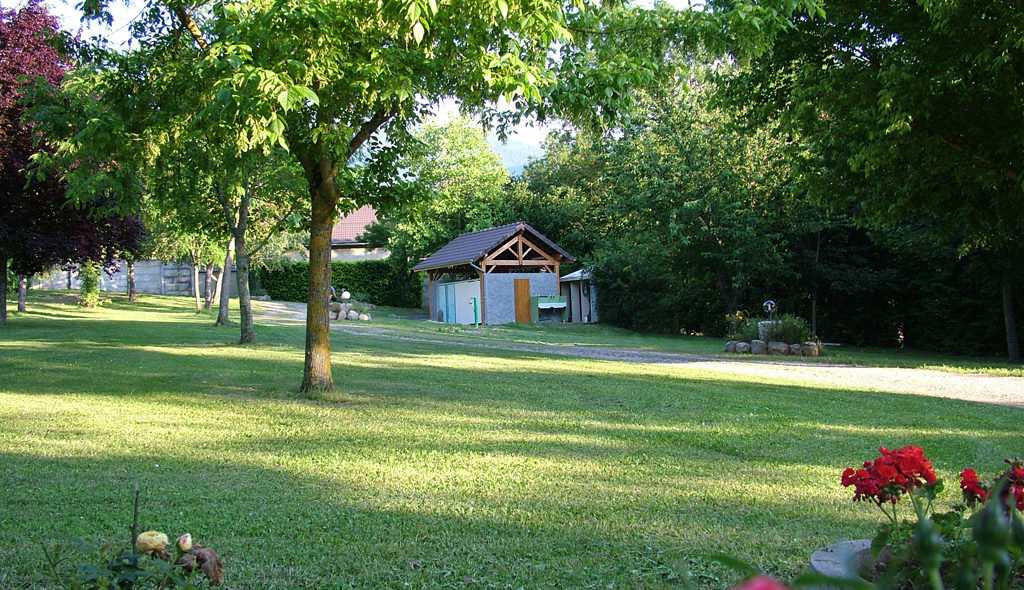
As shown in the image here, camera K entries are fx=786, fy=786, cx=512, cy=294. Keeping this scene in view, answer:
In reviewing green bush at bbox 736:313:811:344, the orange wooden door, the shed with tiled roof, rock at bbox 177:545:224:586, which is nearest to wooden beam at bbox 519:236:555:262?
the shed with tiled roof

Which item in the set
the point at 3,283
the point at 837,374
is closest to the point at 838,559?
the point at 837,374

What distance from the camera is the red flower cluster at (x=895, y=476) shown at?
3227mm

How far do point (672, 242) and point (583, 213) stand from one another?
1227 cm

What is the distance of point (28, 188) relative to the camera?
17.7 meters

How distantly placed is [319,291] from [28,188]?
38.3 ft

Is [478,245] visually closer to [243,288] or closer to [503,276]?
[503,276]

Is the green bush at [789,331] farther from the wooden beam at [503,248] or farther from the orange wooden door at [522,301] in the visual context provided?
the wooden beam at [503,248]

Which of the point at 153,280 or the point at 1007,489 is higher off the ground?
the point at 153,280

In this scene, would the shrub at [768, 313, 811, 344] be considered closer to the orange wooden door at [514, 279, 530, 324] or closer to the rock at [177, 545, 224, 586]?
the orange wooden door at [514, 279, 530, 324]

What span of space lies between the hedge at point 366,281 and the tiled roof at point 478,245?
720 centimetres

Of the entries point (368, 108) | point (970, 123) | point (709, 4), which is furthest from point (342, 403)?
point (970, 123)

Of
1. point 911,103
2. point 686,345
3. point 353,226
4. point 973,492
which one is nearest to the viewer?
point 973,492

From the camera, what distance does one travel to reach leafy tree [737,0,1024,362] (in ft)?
38.1

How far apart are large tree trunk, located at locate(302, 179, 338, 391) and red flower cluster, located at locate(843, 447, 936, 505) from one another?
7530mm
